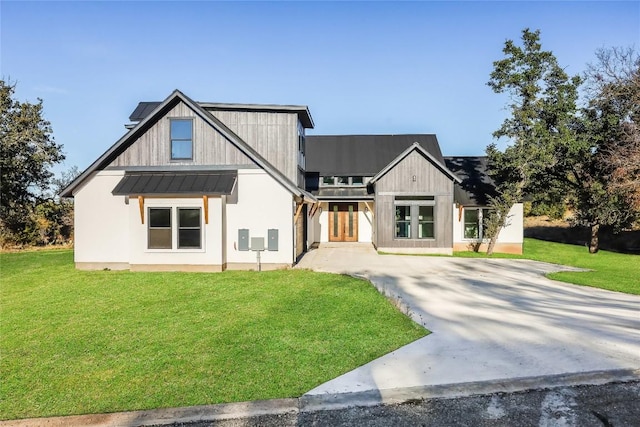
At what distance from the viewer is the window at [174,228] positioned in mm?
13328

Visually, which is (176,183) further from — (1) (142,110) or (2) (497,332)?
(2) (497,332)

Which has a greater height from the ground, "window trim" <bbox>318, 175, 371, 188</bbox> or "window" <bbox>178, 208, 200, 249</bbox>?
"window trim" <bbox>318, 175, 371, 188</bbox>

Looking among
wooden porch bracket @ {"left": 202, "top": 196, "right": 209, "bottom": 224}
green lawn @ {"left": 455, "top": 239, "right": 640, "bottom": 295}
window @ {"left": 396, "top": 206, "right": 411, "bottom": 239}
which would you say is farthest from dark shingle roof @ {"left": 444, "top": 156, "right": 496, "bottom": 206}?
wooden porch bracket @ {"left": 202, "top": 196, "right": 209, "bottom": 224}

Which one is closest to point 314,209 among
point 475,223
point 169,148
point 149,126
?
point 475,223

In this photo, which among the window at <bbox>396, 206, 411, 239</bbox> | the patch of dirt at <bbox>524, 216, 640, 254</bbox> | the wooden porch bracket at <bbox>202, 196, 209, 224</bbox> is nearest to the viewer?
the wooden porch bracket at <bbox>202, 196, 209, 224</bbox>

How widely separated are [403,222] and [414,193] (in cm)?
157

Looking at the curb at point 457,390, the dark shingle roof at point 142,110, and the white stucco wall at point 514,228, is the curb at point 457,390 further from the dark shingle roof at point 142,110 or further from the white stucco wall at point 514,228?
the white stucco wall at point 514,228

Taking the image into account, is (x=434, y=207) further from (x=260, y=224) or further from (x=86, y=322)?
(x=86, y=322)

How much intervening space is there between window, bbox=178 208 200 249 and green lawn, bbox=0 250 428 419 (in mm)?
2353

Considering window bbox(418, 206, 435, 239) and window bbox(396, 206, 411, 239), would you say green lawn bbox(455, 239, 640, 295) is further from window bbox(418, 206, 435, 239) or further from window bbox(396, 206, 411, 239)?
window bbox(396, 206, 411, 239)

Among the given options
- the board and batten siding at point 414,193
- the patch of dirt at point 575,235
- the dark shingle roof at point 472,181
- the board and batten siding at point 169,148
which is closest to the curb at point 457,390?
the board and batten siding at point 169,148

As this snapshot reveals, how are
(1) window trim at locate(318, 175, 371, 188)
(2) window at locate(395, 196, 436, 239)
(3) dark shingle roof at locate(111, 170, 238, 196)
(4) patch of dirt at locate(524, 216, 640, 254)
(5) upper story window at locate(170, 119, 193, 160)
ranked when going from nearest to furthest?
(3) dark shingle roof at locate(111, 170, 238, 196), (5) upper story window at locate(170, 119, 193, 160), (2) window at locate(395, 196, 436, 239), (4) patch of dirt at locate(524, 216, 640, 254), (1) window trim at locate(318, 175, 371, 188)

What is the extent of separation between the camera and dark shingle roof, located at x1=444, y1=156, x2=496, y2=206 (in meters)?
20.6

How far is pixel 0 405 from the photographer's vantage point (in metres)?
4.42
